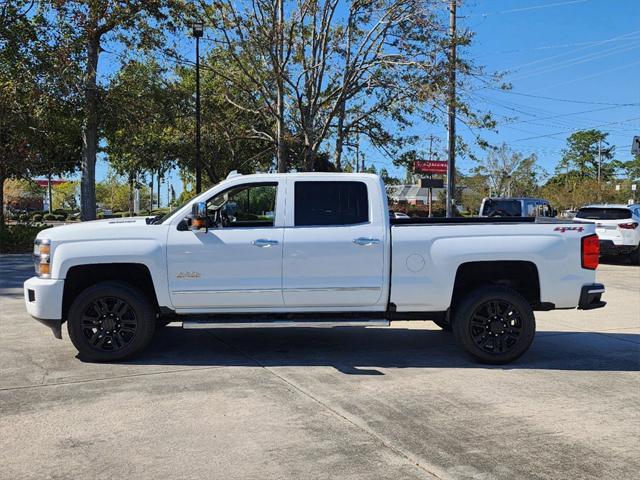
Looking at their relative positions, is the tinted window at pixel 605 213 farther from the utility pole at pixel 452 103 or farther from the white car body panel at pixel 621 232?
the utility pole at pixel 452 103

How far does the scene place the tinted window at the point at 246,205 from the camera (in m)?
6.36

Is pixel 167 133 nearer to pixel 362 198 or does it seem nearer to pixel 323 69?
pixel 323 69

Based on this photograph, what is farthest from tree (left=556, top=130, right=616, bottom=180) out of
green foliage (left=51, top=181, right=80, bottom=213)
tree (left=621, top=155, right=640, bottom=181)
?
green foliage (left=51, top=181, right=80, bottom=213)

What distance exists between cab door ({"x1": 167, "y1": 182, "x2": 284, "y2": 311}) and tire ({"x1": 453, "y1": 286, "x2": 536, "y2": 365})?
6.29 ft

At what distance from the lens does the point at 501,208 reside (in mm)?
21391

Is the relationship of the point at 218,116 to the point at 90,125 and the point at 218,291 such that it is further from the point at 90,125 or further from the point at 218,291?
the point at 218,291

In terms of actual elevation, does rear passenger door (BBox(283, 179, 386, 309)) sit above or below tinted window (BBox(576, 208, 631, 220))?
below

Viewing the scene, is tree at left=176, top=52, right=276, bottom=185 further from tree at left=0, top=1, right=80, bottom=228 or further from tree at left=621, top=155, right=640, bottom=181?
tree at left=621, top=155, right=640, bottom=181

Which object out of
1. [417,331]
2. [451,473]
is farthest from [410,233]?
[451,473]

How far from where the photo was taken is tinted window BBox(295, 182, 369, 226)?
633 cm

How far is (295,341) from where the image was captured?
738 centimetres

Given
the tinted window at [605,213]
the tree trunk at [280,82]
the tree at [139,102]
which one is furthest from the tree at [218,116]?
the tinted window at [605,213]

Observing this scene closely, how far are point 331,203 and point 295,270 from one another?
2.70ft

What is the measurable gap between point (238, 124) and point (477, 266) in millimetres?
23682
